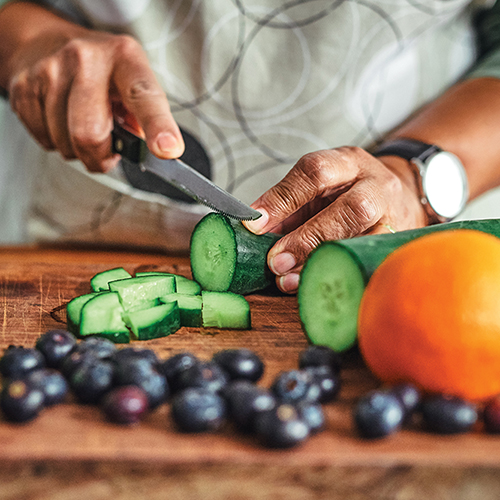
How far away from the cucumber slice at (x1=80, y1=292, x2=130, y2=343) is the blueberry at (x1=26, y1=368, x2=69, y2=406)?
297 millimetres

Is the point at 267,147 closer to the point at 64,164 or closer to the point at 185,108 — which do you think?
the point at 185,108

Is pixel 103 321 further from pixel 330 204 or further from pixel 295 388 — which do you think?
pixel 330 204

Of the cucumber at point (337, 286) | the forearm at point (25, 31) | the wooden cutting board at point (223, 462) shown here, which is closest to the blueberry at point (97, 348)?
the wooden cutting board at point (223, 462)

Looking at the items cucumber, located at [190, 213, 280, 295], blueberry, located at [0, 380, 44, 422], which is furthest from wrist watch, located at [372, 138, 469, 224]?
blueberry, located at [0, 380, 44, 422]

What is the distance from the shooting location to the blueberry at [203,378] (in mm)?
933

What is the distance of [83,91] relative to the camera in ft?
5.99

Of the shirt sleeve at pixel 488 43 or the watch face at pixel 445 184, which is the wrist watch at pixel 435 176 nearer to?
the watch face at pixel 445 184

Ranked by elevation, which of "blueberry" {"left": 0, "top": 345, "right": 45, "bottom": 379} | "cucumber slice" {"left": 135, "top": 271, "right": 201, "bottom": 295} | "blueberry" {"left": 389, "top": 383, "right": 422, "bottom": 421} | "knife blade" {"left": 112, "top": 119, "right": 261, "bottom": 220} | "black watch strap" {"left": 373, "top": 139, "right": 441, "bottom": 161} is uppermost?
"black watch strap" {"left": 373, "top": 139, "right": 441, "bottom": 161}

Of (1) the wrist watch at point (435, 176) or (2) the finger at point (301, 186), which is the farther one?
(1) the wrist watch at point (435, 176)

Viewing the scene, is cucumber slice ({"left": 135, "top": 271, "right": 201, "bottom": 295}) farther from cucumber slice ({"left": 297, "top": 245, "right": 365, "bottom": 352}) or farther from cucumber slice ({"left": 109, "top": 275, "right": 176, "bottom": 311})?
cucumber slice ({"left": 297, "top": 245, "right": 365, "bottom": 352})

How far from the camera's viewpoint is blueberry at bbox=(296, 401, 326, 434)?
0.84m

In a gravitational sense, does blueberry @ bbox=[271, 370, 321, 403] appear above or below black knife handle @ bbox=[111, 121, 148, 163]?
below

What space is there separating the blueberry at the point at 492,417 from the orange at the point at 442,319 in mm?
47

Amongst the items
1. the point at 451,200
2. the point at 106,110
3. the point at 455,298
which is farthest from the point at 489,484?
the point at 106,110
